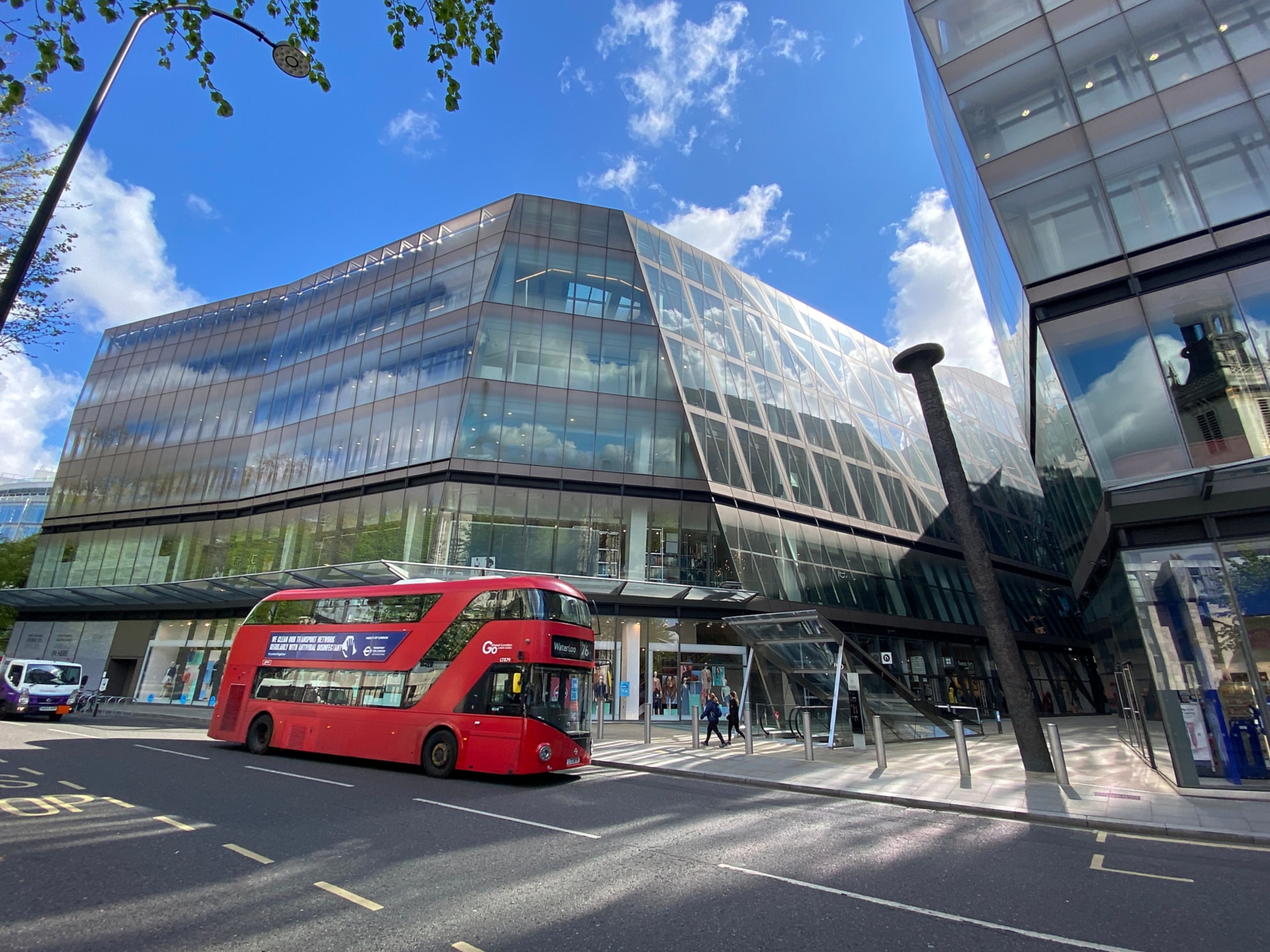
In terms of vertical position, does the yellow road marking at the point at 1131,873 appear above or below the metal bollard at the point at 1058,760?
below

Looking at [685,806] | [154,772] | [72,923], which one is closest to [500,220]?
[154,772]

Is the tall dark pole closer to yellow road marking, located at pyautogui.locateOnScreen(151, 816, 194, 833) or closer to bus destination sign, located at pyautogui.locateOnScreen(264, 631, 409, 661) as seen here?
bus destination sign, located at pyautogui.locateOnScreen(264, 631, 409, 661)

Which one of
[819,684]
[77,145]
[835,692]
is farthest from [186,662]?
[77,145]

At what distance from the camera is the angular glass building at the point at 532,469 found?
2659cm

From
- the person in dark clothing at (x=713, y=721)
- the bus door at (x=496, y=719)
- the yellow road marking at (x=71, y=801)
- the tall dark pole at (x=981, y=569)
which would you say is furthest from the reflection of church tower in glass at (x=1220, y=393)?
the yellow road marking at (x=71, y=801)

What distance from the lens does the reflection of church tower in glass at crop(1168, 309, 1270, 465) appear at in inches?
461

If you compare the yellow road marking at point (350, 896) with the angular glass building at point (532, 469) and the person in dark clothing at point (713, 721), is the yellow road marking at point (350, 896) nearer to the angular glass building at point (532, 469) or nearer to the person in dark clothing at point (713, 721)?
the person in dark clothing at point (713, 721)

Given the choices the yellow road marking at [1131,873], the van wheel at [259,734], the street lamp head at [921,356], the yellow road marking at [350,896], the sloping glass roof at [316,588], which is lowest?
the yellow road marking at [1131,873]

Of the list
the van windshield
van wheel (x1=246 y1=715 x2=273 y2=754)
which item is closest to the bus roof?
van wheel (x1=246 y1=715 x2=273 y2=754)

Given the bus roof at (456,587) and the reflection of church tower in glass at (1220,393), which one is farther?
the bus roof at (456,587)

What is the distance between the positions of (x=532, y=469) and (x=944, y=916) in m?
23.1

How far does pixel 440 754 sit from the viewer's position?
1235 cm

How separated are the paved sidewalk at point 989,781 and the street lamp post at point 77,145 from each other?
13483mm

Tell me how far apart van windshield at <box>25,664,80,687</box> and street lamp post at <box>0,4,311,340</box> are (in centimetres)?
2405
